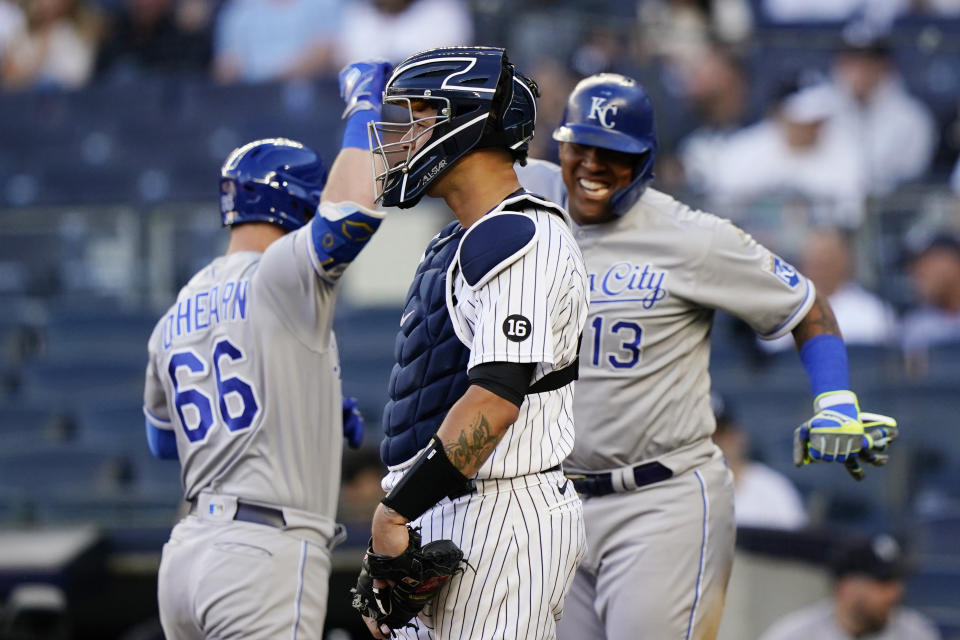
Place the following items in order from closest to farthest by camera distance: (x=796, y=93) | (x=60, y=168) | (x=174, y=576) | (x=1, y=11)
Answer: (x=174, y=576) → (x=796, y=93) → (x=60, y=168) → (x=1, y=11)

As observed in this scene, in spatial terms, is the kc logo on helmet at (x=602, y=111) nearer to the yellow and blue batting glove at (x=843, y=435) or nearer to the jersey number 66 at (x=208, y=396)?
the yellow and blue batting glove at (x=843, y=435)

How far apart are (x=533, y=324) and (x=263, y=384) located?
1.27 m

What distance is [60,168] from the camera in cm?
989

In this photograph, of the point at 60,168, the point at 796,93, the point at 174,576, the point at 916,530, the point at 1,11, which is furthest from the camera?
the point at 1,11

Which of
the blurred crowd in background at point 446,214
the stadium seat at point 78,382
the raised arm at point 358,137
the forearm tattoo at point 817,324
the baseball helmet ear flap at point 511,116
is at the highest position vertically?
the baseball helmet ear flap at point 511,116

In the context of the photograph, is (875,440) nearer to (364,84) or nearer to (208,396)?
(364,84)

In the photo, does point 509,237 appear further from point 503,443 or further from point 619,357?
point 619,357

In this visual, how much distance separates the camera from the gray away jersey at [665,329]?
3.89 m

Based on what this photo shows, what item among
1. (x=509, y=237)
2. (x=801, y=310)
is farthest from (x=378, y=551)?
(x=801, y=310)

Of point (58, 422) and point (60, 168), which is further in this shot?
point (60, 168)

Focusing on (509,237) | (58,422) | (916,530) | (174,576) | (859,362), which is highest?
(509,237)

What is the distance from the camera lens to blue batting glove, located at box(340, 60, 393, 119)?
152 inches

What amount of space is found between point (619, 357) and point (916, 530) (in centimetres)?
351

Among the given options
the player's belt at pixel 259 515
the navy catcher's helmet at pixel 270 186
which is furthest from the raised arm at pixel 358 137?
the player's belt at pixel 259 515
